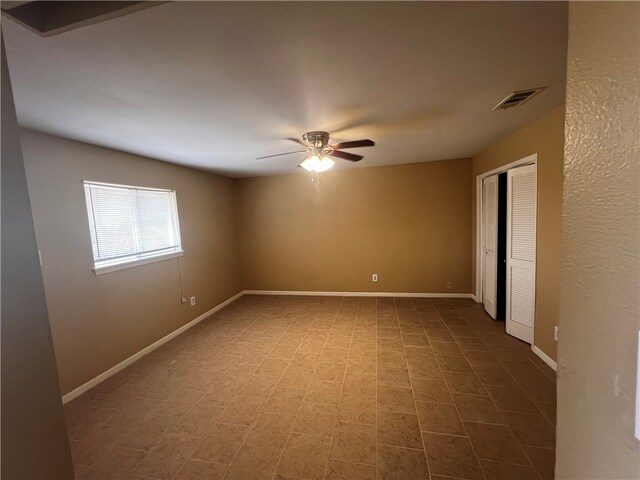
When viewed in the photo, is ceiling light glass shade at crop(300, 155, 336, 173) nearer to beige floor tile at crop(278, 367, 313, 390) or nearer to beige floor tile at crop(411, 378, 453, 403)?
beige floor tile at crop(278, 367, 313, 390)

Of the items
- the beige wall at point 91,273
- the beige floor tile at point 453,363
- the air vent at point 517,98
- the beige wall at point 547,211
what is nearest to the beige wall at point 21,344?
the beige wall at point 91,273

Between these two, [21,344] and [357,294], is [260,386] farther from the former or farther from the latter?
[357,294]

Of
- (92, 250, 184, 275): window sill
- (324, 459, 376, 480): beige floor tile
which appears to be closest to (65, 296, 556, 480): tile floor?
(324, 459, 376, 480): beige floor tile

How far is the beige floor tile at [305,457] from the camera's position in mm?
1577

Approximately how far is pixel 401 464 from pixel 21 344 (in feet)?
6.22

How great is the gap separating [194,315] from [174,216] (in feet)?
4.77

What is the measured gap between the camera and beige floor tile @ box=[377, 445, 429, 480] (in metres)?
1.54

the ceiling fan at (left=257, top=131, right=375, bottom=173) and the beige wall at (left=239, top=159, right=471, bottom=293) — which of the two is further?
the beige wall at (left=239, top=159, right=471, bottom=293)

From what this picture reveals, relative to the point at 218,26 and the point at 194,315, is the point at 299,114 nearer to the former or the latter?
the point at 218,26

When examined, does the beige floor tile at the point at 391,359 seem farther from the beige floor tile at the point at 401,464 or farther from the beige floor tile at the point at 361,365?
the beige floor tile at the point at 401,464

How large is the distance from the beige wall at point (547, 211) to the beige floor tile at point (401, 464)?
1740 millimetres

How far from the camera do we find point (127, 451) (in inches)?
69.9

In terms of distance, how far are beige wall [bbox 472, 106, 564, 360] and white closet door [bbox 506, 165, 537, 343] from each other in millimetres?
125

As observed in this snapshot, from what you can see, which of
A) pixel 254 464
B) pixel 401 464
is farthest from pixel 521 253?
pixel 254 464
